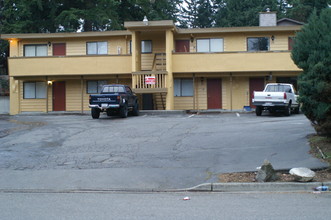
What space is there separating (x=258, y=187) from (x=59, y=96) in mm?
25315

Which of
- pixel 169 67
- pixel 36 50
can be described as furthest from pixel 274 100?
pixel 36 50

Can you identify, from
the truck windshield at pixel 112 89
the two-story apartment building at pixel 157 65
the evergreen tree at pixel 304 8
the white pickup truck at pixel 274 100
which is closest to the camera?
the white pickup truck at pixel 274 100

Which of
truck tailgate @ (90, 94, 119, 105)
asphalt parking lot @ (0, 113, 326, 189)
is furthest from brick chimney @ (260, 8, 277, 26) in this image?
asphalt parking lot @ (0, 113, 326, 189)

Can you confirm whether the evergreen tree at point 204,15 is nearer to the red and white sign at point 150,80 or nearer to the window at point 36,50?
the window at point 36,50

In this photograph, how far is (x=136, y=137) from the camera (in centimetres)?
1627

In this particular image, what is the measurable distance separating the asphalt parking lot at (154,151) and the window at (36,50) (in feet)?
45.1

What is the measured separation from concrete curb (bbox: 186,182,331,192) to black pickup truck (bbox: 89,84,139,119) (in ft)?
45.0

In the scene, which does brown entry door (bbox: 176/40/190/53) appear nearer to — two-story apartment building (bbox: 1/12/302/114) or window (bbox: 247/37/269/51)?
two-story apartment building (bbox: 1/12/302/114)

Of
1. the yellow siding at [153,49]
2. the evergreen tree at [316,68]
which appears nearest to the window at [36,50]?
the yellow siding at [153,49]

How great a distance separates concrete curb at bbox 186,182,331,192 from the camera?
30.3ft

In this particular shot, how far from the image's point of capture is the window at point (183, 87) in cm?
3134

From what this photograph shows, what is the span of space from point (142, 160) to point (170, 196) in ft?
11.5

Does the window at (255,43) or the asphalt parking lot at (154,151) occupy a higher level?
the window at (255,43)

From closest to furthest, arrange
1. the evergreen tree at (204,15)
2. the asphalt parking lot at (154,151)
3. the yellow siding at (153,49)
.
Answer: the asphalt parking lot at (154,151), the yellow siding at (153,49), the evergreen tree at (204,15)
